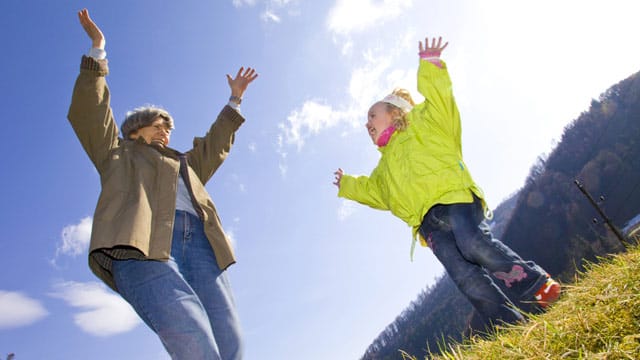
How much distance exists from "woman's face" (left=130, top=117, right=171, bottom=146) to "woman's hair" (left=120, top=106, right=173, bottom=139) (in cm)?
2

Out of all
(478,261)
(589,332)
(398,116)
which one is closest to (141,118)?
(398,116)

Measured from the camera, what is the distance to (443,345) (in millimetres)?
1820

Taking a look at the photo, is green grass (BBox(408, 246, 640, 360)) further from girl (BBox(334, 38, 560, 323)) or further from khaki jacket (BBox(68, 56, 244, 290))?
khaki jacket (BBox(68, 56, 244, 290))

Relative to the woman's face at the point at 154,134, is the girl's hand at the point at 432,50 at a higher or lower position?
lower

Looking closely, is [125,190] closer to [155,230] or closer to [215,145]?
[155,230]

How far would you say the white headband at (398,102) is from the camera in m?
3.48

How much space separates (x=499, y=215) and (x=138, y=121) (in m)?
145

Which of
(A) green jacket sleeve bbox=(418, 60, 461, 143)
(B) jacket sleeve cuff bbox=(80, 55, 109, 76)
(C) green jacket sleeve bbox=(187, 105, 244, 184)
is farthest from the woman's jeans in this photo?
(B) jacket sleeve cuff bbox=(80, 55, 109, 76)

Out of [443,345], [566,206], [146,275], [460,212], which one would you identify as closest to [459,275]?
[460,212]

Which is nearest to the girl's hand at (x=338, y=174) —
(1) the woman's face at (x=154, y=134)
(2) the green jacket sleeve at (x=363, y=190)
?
(2) the green jacket sleeve at (x=363, y=190)

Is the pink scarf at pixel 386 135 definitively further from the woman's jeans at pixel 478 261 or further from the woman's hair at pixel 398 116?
the woman's jeans at pixel 478 261

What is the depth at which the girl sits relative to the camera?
2398 millimetres

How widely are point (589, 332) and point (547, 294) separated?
1.21 meters

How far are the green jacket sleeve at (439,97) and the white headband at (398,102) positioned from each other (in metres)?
0.44
